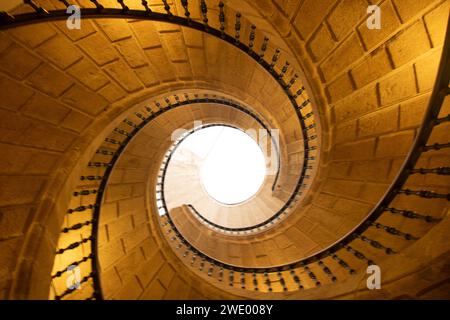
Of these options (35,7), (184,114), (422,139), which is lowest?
(422,139)

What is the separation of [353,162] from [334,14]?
81.7 inches

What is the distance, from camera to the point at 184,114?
211 inches

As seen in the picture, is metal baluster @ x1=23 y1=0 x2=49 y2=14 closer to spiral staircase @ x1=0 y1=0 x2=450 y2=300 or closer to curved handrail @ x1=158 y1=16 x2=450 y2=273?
spiral staircase @ x1=0 y1=0 x2=450 y2=300

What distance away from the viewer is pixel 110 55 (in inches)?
109

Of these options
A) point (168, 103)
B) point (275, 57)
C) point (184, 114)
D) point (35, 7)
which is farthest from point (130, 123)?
point (275, 57)

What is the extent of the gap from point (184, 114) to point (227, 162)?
7566 millimetres

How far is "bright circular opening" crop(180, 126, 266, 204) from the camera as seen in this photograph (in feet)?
35.1

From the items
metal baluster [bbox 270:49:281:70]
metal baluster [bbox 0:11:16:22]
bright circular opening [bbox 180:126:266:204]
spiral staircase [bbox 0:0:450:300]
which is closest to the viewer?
metal baluster [bbox 0:11:16:22]

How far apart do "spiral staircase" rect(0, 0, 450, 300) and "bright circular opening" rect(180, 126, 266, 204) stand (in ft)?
17.8

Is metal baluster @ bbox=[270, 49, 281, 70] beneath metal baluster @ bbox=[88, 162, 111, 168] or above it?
above

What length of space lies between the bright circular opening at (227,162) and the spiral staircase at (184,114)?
542cm

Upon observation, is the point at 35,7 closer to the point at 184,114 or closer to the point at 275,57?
the point at 275,57

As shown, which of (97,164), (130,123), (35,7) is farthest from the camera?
(130,123)

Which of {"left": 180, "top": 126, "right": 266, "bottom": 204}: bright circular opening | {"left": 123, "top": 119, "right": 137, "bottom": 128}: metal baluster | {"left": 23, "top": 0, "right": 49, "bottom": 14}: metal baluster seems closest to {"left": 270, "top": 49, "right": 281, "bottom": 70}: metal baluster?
{"left": 23, "top": 0, "right": 49, "bottom": 14}: metal baluster
